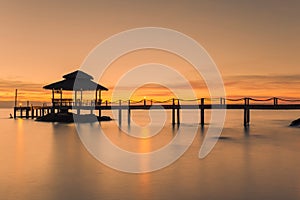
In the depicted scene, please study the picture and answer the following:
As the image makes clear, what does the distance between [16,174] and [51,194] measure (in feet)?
11.0

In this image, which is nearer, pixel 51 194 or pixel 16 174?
pixel 51 194

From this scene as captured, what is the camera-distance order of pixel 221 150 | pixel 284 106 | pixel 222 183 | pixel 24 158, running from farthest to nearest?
pixel 284 106 < pixel 221 150 < pixel 24 158 < pixel 222 183

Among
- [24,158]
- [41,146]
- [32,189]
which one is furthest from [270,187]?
[41,146]

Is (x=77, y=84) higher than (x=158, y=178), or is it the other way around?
(x=77, y=84)

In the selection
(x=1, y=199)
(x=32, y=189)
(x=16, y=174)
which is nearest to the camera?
(x=1, y=199)

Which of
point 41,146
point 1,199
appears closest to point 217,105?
point 41,146

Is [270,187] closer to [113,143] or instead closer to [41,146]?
[113,143]

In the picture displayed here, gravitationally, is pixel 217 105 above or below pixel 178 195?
above

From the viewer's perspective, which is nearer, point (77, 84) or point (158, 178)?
point (158, 178)

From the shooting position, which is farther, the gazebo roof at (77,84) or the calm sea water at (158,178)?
the gazebo roof at (77,84)

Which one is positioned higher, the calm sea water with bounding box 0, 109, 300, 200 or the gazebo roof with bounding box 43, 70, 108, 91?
the gazebo roof with bounding box 43, 70, 108, 91

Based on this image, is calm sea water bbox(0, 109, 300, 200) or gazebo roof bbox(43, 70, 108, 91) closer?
calm sea water bbox(0, 109, 300, 200)

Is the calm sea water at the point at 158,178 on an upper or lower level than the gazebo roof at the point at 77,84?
lower

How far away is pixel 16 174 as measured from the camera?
12.0m
